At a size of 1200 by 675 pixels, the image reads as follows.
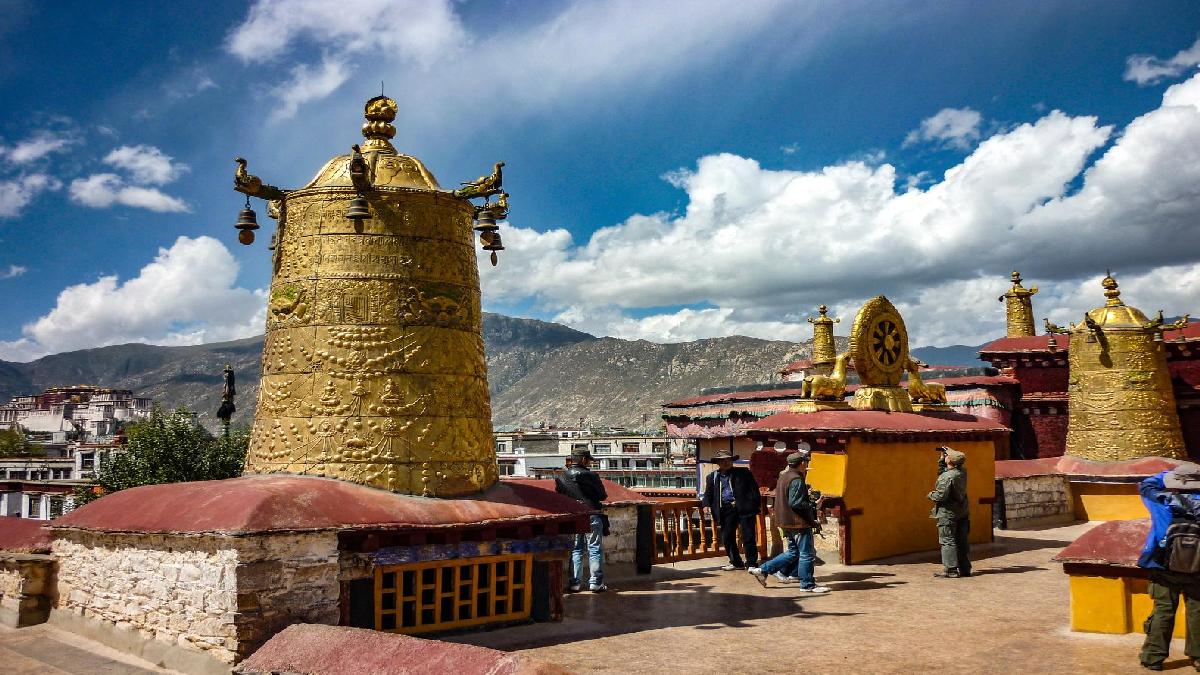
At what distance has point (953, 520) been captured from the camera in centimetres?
1192

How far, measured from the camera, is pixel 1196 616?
677cm

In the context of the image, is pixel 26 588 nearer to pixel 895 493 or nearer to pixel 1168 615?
pixel 1168 615

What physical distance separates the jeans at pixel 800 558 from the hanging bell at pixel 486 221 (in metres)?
5.44

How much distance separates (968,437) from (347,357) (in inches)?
437

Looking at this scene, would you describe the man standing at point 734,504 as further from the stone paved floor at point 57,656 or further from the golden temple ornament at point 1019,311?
the golden temple ornament at point 1019,311

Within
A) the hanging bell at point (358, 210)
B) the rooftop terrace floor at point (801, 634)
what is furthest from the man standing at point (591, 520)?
the hanging bell at point (358, 210)

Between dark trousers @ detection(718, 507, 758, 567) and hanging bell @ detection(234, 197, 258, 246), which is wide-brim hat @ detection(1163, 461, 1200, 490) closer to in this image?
dark trousers @ detection(718, 507, 758, 567)

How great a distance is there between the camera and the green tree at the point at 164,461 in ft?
98.2

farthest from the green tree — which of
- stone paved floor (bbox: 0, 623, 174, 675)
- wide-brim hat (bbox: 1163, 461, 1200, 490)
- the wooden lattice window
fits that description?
wide-brim hat (bbox: 1163, 461, 1200, 490)

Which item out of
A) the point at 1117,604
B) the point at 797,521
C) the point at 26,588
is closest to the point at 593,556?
the point at 797,521

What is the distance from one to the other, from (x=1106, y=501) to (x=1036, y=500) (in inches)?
68.2

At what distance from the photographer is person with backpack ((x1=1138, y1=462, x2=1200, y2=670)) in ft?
22.1

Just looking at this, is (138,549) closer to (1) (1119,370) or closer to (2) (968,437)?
(2) (968,437)

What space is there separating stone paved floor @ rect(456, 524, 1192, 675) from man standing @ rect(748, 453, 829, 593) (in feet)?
0.83
